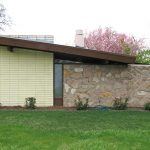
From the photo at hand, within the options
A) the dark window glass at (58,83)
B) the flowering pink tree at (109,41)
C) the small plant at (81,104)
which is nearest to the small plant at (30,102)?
the dark window glass at (58,83)

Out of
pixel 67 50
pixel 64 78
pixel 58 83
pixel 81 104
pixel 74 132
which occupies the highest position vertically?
pixel 67 50

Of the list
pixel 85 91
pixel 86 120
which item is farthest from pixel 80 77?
pixel 86 120

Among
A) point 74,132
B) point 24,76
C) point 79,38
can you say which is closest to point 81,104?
point 24,76

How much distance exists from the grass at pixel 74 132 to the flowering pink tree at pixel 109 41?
88.6 ft

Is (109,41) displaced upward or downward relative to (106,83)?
upward

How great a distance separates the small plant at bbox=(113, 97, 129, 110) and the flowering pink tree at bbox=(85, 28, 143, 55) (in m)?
22.3

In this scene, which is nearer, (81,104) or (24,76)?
(81,104)

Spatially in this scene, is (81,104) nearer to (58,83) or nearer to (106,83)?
(58,83)

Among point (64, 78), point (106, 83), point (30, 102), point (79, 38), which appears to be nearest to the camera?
point (30, 102)

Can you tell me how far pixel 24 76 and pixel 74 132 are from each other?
8.93m

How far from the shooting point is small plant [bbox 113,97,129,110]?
20.2 metres

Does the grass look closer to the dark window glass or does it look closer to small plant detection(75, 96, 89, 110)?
small plant detection(75, 96, 89, 110)

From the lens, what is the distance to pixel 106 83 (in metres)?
21.0

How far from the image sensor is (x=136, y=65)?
21391mm
